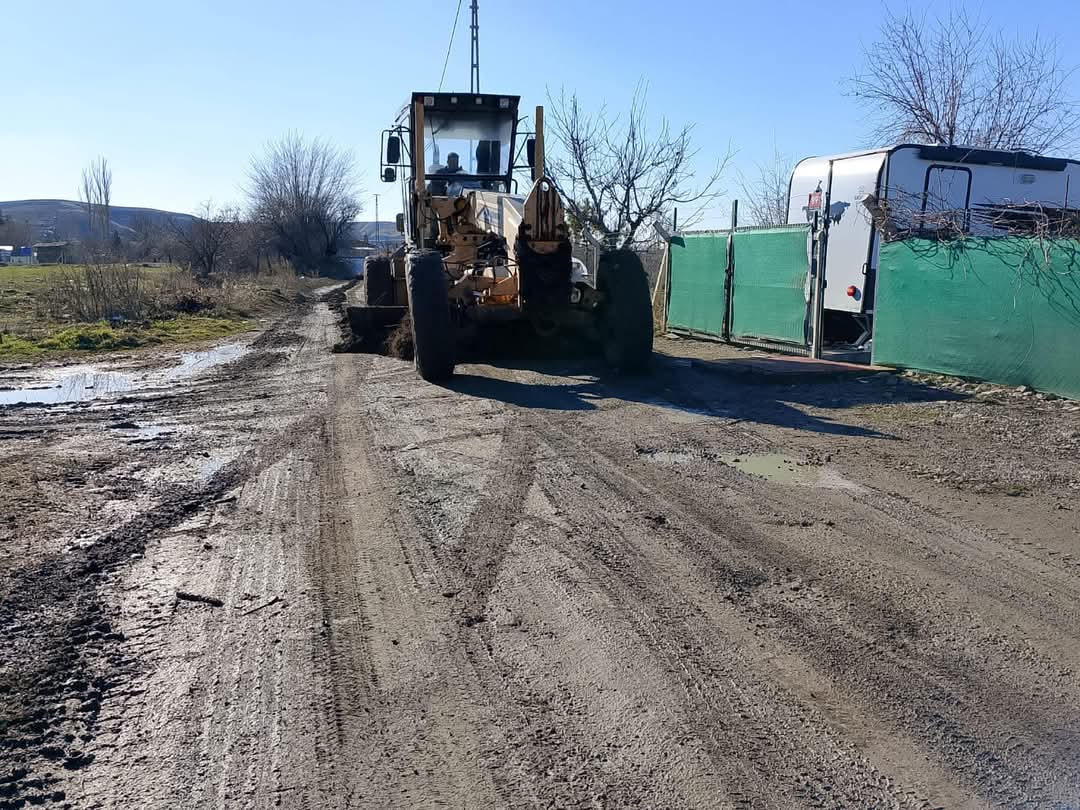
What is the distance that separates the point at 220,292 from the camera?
3231cm

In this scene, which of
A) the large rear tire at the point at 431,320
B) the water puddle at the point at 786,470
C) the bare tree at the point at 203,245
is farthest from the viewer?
the bare tree at the point at 203,245

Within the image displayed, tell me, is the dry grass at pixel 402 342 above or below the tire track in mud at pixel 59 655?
above

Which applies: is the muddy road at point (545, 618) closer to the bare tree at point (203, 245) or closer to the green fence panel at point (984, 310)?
the green fence panel at point (984, 310)

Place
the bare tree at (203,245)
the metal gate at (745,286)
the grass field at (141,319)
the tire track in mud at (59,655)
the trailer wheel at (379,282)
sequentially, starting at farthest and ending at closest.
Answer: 1. the bare tree at (203,245)
2. the trailer wheel at (379,282)
3. the grass field at (141,319)
4. the metal gate at (745,286)
5. the tire track in mud at (59,655)

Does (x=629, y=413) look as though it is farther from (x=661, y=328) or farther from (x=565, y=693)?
(x=661, y=328)

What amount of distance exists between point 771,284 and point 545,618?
11.4 meters

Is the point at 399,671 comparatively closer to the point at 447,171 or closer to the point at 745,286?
the point at 447,171

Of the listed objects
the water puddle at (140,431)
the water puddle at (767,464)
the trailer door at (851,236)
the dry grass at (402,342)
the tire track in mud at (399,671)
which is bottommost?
the water puddle at (140,431)

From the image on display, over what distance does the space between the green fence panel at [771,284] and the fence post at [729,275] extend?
0.37ft

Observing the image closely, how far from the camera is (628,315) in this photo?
40.4 ft

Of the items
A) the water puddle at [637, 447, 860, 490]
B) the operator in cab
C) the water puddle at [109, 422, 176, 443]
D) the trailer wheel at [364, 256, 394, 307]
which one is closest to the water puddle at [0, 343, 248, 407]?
the water puddle at [109, 422, 176, 443]

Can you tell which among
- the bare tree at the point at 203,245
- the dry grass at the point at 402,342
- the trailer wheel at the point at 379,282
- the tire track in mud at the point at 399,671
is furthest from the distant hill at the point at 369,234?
the tire track in mud at the point at 399,671

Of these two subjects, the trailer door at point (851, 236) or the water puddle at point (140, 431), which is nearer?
the water puddle at point (140, 431)

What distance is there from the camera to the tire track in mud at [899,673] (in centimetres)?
331
